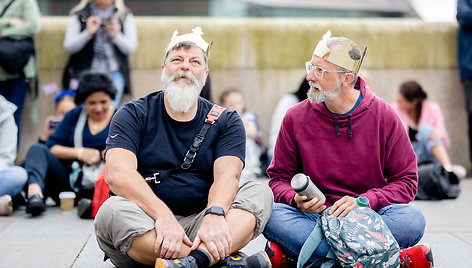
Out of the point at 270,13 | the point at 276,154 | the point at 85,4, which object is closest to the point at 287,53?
the point at 85,4

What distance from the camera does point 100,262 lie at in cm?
396

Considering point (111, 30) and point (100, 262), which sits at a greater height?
point (111, 30)

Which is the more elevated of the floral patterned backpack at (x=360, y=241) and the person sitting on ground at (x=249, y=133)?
the floral patterned backpack at (x=360, y=241)

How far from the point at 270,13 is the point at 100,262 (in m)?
29.6

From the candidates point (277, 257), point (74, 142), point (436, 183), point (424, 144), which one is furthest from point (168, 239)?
point (424, 144)

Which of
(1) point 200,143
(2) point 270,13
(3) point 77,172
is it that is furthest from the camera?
(2) point 270,13

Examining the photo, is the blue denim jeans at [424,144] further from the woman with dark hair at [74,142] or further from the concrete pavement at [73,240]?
the woman with dark hair at [74,142]

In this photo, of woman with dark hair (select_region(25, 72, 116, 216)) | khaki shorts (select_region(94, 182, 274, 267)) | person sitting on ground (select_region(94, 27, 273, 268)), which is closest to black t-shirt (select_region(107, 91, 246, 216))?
person sitting on ground (select_region(94, 27, 273, 268))

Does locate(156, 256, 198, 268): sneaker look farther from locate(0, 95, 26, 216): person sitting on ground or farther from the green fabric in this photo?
the green fabric

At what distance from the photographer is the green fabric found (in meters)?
6.84

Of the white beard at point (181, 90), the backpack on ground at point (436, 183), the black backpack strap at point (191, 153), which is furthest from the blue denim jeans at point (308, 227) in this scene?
the backpack on ground at point (436, 183)

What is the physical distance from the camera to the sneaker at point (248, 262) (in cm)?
333

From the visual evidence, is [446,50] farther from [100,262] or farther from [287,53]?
[100,262]

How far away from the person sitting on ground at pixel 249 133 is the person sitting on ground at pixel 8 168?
8.50 ft
